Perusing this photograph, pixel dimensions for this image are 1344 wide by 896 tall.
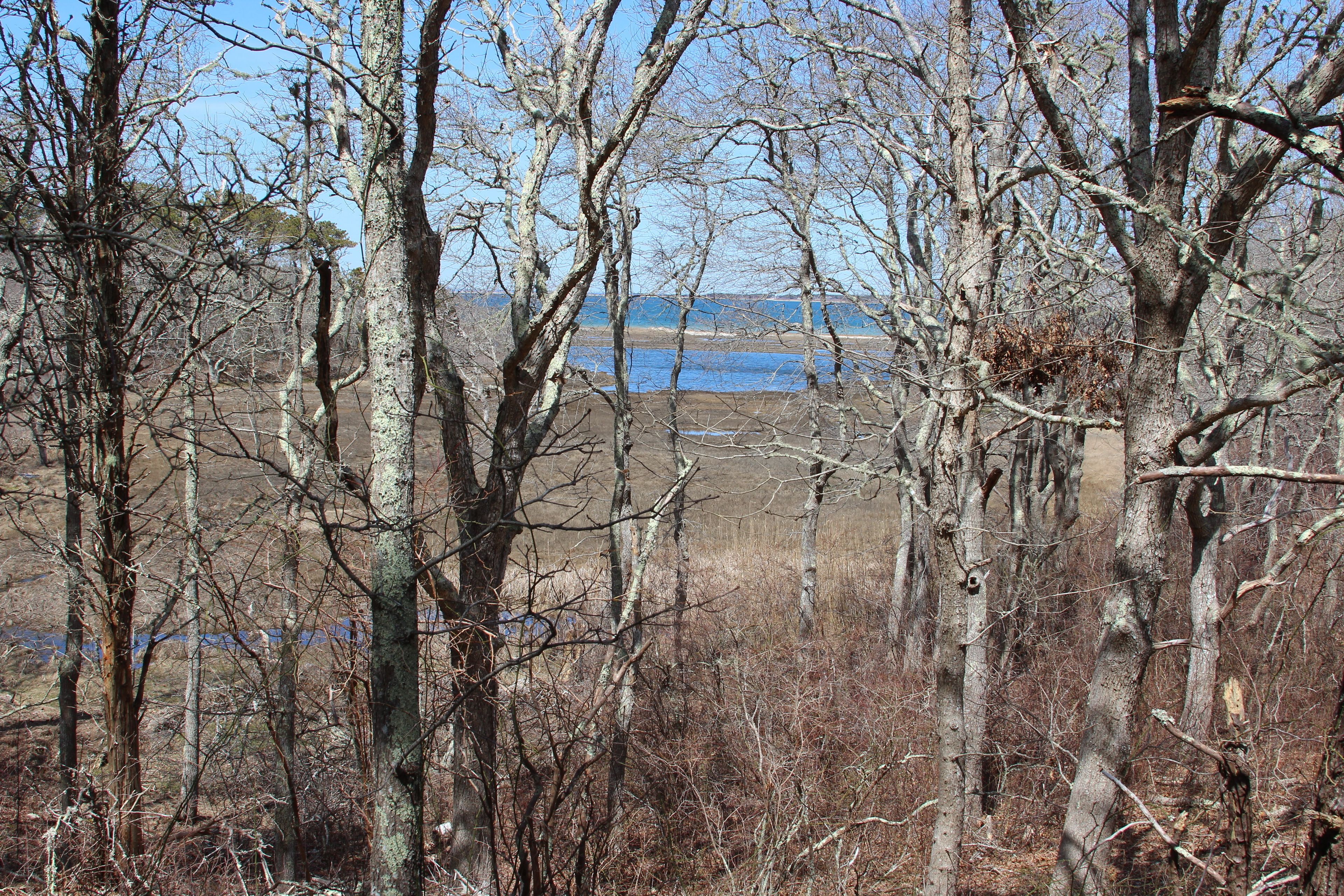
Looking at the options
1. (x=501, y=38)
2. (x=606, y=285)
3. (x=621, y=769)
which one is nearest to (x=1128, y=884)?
(x=621, y=769)

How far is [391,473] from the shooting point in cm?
391

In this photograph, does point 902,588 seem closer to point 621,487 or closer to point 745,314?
point 621,487

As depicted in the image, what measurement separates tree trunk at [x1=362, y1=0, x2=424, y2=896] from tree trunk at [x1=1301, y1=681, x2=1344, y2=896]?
361cm

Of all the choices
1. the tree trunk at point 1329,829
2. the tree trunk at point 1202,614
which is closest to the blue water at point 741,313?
the tree trunk at point 1202,614

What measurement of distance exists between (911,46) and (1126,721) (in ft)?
19.7

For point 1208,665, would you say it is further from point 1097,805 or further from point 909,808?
point 1097,805

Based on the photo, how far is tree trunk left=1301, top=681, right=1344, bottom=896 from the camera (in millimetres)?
3008

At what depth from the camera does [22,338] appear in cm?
572

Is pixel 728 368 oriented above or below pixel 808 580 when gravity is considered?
above

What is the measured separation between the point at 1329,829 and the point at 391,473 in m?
4.04

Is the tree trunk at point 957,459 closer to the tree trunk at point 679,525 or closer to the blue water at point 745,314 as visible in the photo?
the blue water at point 745,314

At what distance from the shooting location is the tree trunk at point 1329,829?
9.87 ft

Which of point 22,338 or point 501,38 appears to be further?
point 501,38

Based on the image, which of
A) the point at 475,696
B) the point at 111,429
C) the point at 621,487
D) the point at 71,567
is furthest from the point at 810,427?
the point at 71,567
